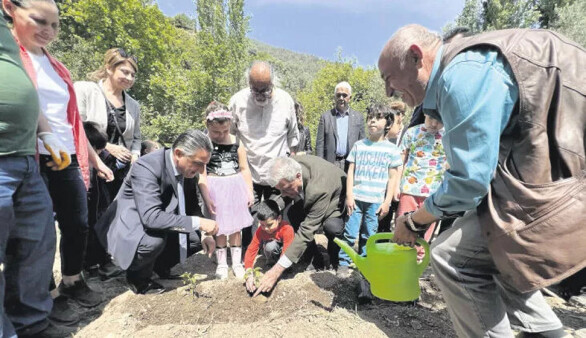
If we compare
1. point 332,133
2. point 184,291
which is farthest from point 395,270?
point 332,133

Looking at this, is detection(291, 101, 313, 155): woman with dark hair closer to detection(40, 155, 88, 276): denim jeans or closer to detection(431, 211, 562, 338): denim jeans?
detection(40, 155, 88, 276): denim jeans

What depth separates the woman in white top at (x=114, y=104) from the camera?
2.88 metres

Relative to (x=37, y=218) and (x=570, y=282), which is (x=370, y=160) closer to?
(x=570, y=282)

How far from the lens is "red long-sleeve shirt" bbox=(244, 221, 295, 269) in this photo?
300cm

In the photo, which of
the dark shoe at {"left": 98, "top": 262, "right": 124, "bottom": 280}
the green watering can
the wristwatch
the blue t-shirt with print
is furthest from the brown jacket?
the dark shoe at {"left": 98, "top": 262, "right": 124, "bottom": 280}

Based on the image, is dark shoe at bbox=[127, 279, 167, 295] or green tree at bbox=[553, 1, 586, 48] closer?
dark shoe at bbox=[127, 279, 167, 295]

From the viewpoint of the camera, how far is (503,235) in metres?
1.27

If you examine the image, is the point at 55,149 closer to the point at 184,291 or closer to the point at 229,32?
the point at 184,291

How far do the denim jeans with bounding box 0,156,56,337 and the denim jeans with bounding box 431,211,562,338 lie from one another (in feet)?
7.10

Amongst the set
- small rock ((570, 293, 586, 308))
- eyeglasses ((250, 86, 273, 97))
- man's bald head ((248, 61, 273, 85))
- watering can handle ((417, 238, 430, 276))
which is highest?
man's bald head ((248, 61, 273, 85))

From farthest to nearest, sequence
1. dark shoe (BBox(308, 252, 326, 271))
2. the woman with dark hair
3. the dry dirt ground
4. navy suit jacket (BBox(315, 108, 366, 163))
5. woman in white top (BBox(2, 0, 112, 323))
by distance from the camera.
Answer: the woman with dark hair, navy suit jacket (BBox(315, 108, 366, 163)), dark shoe (BBox(308, 252, 326, 271)), the dry dirt ground, woman in white top (BBox(2, 0, 112, 323))

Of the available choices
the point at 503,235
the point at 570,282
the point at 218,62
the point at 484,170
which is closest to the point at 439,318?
the point at 570,282

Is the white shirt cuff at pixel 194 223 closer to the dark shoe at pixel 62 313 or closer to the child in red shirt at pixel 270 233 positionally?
the child in red shirt at pixel 270 233

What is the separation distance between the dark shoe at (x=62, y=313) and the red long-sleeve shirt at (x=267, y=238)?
1361 mm
